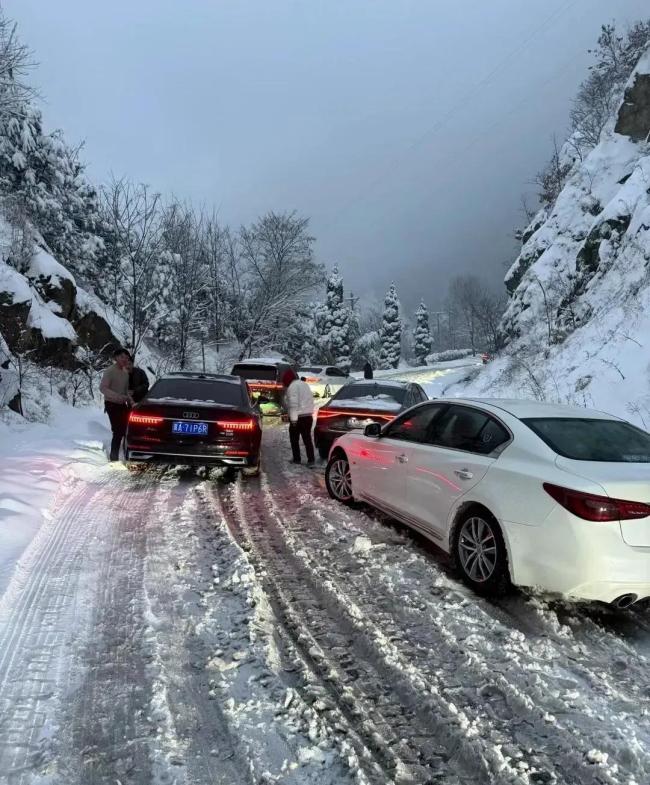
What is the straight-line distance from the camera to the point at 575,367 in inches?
562

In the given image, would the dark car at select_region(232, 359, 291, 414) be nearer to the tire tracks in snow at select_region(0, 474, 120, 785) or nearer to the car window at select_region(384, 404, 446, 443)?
the car window at select_region(384, 404, 446, 443)

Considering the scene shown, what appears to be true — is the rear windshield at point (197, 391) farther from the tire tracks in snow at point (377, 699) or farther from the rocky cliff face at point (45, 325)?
the rocky cliff face at point (45, 325)

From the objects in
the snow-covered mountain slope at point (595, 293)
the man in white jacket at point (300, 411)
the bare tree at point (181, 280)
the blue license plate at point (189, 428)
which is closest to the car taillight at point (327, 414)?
the man in white jacket at point (300, 411)

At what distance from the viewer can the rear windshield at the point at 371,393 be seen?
9594mm

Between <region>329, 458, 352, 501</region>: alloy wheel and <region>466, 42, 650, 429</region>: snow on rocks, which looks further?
<region>466, 42, 650, 429</region>: snow on rocks

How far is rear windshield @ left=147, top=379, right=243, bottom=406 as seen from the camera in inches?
315

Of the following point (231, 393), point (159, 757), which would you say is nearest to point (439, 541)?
point (159, 757)

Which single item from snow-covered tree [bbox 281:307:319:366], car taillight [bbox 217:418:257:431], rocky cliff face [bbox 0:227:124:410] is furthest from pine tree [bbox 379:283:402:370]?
car taillight [bbox 217:418:257:431]

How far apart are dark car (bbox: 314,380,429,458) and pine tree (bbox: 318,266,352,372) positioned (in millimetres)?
44351

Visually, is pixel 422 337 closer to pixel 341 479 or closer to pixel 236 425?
pixel 236 425

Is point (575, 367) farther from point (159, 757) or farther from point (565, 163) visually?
point (565, 163)

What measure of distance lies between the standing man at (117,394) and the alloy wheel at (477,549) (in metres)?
6.31

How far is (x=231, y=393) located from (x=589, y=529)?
5.90 m

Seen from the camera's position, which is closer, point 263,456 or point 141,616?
point 141,616
